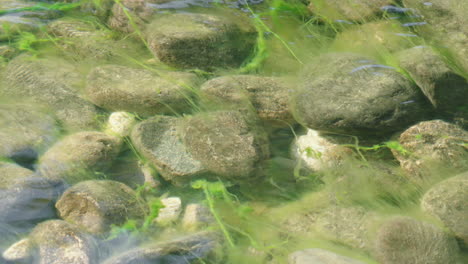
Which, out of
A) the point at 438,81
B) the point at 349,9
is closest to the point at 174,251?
the point at 438,81

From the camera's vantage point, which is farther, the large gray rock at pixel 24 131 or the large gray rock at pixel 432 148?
the large gray rock at pixel 24 131

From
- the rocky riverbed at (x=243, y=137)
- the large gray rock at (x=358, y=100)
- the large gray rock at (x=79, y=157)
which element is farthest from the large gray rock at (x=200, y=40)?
the large gray rock at (x=79, y=157)

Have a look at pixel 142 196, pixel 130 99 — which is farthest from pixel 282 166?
pixel 130 99

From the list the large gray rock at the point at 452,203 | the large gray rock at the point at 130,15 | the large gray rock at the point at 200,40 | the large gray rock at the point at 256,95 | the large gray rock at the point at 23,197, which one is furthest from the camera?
the large gray rock at the point at 130,15

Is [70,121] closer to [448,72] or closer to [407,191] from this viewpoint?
[407,191]

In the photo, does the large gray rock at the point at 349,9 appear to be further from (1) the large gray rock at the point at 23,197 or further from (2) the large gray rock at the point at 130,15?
(1) the large gray rock at the point at 23,197

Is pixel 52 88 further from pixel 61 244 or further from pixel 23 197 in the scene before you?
pixel 61 244
